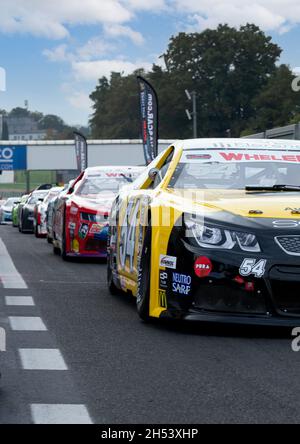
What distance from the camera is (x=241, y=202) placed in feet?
27.5

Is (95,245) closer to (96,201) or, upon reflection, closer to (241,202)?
(96,201)

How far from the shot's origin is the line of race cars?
25.8 feet

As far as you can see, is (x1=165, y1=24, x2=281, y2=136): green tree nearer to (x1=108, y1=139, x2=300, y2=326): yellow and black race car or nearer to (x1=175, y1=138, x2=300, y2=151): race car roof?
(x1=175, y1=138, x2=300, y2=151): race car roof

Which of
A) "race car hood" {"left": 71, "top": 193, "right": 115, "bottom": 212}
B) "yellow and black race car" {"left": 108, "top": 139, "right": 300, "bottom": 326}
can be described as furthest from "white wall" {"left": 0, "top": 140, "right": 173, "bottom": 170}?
"yellow and black race car" {"left": 108, "top": 139, "right": 300, "bottom": 326}

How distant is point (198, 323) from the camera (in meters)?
8.76

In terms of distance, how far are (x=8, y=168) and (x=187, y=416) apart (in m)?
84.7

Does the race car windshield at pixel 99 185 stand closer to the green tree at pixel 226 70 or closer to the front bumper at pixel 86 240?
the front bumper at pixel 86 240

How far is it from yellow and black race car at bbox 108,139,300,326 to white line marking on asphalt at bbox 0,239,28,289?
9.73ft

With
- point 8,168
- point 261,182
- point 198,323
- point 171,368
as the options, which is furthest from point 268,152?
point 8,168

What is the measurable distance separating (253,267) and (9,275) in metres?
6.19

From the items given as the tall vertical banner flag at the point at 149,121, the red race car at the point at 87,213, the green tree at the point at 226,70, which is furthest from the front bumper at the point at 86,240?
the green tree at the point at 226,70

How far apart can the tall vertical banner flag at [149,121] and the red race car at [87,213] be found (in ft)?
58.7

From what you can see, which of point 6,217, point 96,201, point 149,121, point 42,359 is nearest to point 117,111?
point 6,217
